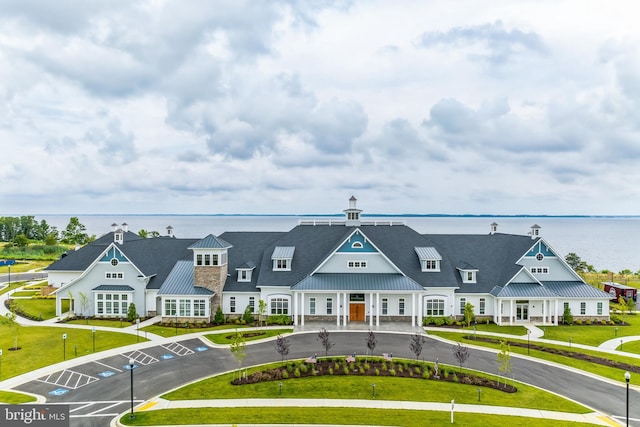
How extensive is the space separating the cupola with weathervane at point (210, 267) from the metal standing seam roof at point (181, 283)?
683 millimetres

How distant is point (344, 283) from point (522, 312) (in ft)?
63.2

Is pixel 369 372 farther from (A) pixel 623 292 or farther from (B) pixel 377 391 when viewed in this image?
(A) pixel 623 292

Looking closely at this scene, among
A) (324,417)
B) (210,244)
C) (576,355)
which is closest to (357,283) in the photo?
(210,244)

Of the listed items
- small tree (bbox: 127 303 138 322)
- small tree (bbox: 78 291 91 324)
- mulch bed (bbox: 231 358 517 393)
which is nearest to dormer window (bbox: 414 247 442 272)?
mulch bed (bbox: 231 358 517 393)

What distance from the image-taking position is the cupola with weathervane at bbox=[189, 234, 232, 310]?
141 ft

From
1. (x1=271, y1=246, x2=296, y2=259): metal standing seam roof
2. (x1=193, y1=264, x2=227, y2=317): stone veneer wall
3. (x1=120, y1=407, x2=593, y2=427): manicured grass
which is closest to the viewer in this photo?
(x1=120, y1=407, x2=593, y2=427): manicured grass

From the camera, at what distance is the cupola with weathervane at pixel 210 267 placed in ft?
141

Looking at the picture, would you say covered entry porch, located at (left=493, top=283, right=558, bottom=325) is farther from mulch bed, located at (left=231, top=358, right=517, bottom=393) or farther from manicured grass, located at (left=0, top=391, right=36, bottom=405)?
manicured grass, located at (left=0, top=391, right=36, bottom=405)

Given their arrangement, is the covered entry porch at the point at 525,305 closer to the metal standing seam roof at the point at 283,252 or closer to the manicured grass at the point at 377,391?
the manicured grass at the point at 377,391

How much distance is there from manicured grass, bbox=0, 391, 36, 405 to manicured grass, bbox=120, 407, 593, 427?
6986 millimetres

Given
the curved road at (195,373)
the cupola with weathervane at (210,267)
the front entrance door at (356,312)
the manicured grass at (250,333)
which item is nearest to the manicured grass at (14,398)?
the curved road at (195,373)

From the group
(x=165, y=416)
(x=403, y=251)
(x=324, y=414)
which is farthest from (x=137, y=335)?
(x=403, y=251)

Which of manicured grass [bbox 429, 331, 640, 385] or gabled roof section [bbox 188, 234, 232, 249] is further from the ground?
gabled roof section [bbox 188, 234, 232, 249]

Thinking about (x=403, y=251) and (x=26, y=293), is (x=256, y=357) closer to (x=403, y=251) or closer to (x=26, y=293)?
(x=403, y=251)
